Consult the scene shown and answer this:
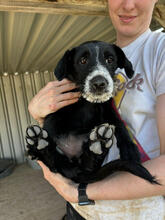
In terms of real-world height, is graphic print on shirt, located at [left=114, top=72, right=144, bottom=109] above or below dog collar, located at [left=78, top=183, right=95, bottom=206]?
above

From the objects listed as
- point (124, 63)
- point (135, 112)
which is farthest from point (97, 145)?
point (124, 63)

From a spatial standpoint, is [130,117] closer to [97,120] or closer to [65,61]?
[97,120]

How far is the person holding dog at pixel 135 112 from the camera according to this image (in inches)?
36.1

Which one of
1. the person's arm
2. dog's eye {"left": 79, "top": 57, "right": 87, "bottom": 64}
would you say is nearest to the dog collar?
the person's arm

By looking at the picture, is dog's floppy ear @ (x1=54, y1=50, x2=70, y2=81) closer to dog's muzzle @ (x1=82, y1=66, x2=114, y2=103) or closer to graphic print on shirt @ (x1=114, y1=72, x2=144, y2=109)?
dog's muzzle @ (x1=82, y1=66, x2=114, y2=103)

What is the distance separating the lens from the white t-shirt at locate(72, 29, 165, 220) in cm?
100

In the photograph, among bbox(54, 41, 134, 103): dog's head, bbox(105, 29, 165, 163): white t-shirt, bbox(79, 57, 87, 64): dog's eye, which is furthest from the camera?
bbox(79, 57, 87, 64): dog's eye

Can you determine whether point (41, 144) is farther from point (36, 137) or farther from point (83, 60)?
point (83, 60)

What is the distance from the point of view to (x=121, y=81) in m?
1.23

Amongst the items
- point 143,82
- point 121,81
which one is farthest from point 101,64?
point 143,82

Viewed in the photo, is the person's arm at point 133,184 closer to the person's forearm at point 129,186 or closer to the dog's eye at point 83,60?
the person's forearm at point 129,186

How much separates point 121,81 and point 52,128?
485 millimetres

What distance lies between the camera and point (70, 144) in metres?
1.30

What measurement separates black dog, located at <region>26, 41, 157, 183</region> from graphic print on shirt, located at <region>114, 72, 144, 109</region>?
5cm
